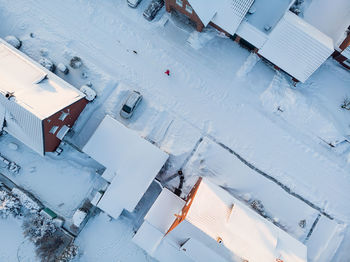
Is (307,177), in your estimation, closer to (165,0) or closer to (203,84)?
(203,84)

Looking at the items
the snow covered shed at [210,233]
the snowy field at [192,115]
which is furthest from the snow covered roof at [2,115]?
the snow covered shed at [210,233]

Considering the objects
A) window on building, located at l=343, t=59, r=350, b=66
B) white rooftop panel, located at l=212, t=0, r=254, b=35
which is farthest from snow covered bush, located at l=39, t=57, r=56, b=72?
window on building, located at l=343, t=59, r=350, b=66

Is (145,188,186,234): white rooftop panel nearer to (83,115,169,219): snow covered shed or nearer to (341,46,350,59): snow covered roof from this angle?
(83,115,169,219): snow covered shed

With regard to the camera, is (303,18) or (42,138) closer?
(42,138)

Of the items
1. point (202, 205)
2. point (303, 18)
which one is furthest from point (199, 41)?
point (202, 205)

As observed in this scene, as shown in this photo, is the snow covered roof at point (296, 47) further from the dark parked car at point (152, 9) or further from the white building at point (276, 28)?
the dark parked car at point (152, 9)
